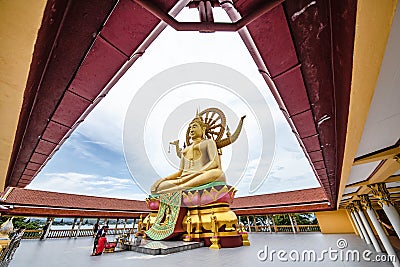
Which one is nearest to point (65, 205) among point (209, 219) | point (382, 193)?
point (209, 219)

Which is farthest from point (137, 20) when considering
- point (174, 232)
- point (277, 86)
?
point (174, 232)

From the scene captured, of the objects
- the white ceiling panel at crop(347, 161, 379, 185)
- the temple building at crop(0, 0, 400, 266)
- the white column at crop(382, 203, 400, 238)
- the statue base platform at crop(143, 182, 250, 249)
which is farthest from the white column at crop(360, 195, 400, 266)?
the statue base platform at crop(143, 182, 250, 249)

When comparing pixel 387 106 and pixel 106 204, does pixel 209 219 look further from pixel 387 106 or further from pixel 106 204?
pixel 106 204

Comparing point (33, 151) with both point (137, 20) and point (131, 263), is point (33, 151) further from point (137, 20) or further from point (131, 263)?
point (131, 263)

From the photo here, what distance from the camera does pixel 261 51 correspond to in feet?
3.88

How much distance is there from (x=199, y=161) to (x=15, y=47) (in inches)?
298

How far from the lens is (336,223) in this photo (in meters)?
9.22

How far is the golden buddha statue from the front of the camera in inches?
271

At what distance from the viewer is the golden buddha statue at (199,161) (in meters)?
6.88

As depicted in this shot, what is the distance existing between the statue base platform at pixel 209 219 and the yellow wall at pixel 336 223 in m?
5.67

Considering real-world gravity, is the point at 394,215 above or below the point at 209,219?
below

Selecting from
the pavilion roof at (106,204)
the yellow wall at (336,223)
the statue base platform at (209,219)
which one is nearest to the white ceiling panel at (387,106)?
the statue base platform at (209,219)

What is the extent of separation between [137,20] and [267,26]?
70 cm

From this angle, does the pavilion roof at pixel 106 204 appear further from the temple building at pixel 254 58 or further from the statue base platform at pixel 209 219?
the temple building at pixel 254 58
